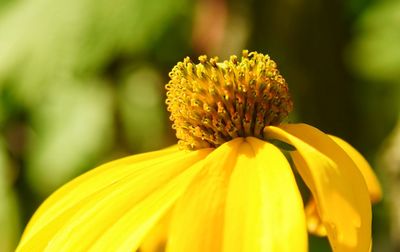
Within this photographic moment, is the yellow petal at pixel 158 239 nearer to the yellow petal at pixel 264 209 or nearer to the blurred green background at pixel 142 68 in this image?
the yellow petal at pixel 264 209

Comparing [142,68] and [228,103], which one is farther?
[142,68]

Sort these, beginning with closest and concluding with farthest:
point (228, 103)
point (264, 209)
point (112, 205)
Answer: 1. point (264, 209)
2. point (112, 205)
3. point (228, 103)

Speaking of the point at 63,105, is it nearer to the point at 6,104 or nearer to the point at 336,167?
the point at 6,104

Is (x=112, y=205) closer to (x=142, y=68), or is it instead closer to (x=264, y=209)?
(x=264, y=209)

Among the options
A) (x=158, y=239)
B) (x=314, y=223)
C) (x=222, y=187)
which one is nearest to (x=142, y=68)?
(x=158, y=239)

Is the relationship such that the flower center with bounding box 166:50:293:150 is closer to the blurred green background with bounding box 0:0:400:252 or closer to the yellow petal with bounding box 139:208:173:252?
the yellow petal with bounding box 139:208:173:252

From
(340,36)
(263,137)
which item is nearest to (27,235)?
(263,137)

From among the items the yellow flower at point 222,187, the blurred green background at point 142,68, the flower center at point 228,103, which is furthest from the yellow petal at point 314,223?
the blurred green background at point 142,68

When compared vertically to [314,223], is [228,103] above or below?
above
